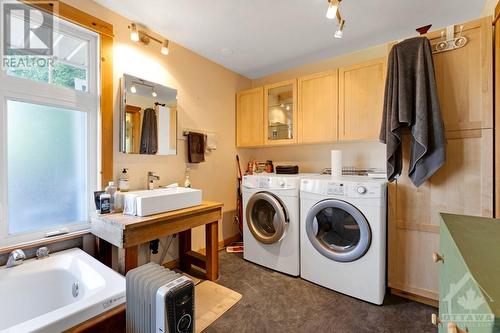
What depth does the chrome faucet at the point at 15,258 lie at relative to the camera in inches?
57.2

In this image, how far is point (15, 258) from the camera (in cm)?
146

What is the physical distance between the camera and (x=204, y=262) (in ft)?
7.68

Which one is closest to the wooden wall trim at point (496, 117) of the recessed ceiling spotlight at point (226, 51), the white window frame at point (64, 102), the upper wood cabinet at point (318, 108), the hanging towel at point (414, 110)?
the hanging towel at point (414, 110)

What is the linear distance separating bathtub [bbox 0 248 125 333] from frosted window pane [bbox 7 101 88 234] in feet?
1.09

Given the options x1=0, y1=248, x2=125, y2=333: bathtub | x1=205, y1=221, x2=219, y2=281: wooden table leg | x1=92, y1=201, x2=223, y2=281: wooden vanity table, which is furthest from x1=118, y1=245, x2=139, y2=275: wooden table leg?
x1=205, y1=221, x2=219, y2=281: wooden table leg

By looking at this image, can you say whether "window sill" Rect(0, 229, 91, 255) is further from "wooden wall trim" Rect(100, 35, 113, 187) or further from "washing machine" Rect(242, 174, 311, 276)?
"washing machine" Rect(242, 174, 311, 276)

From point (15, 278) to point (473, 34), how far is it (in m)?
3.43

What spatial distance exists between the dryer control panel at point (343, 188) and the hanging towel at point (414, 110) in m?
0.20

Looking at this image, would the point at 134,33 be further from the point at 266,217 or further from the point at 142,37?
the point at 266,217

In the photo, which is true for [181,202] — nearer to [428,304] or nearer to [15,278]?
[15,278]

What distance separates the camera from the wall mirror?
207 centimetres

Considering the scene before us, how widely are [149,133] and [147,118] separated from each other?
15 cm

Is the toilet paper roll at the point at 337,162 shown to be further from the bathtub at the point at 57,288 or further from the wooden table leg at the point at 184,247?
the bathtub at the point at 57,288

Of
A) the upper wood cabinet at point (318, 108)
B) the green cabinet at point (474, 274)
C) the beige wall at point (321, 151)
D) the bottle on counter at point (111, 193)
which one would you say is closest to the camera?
the green cabinet at point (474, 274)
